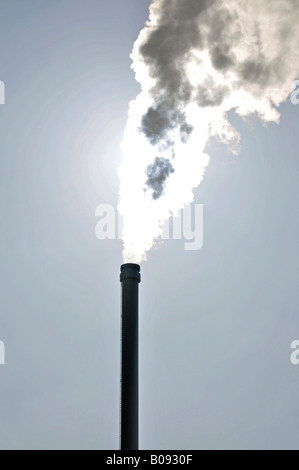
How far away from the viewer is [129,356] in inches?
717

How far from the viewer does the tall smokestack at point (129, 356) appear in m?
17.2

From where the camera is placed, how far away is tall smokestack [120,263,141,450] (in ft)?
56.4
